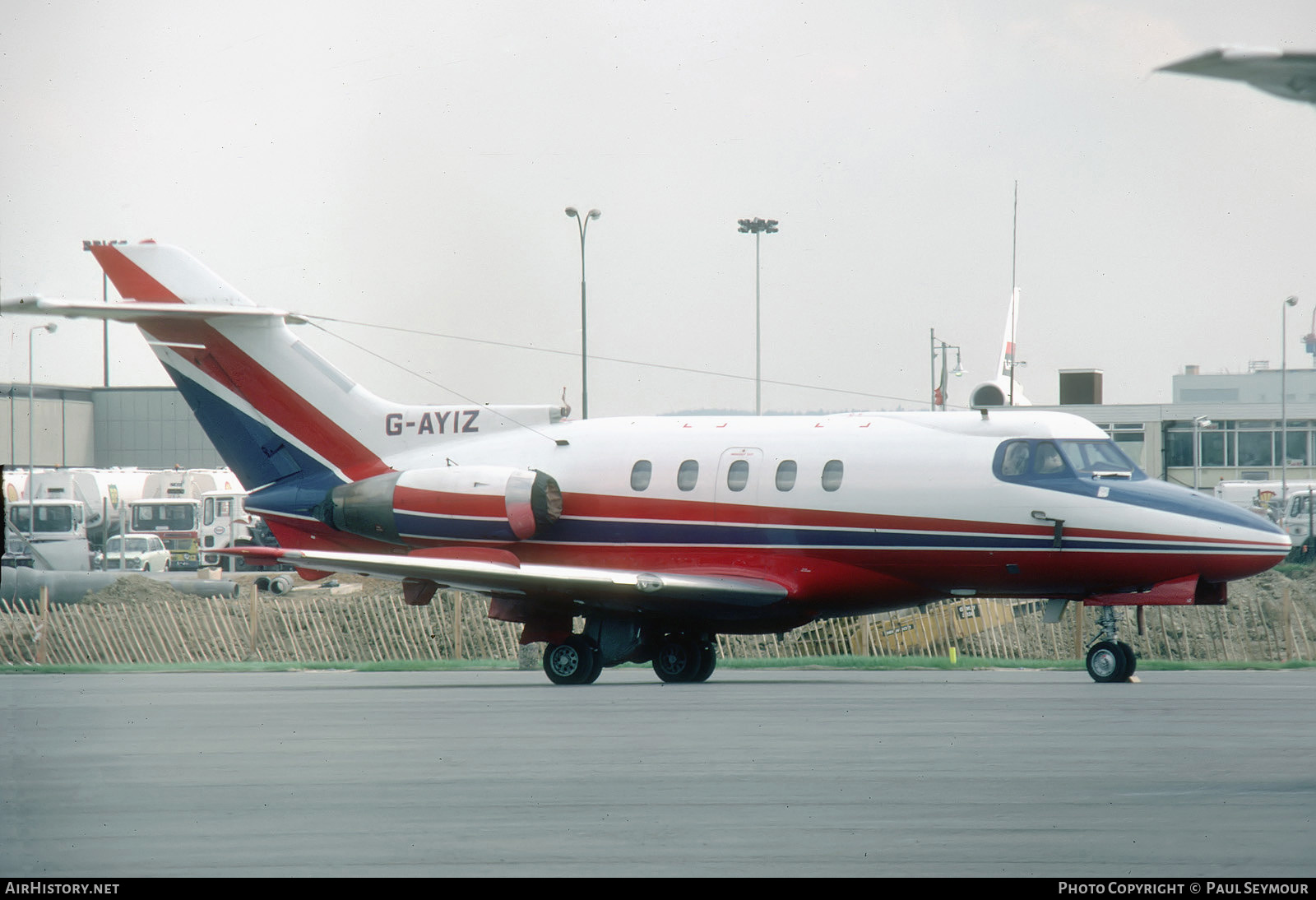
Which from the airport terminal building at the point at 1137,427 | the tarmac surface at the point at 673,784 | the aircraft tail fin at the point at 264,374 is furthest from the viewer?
the airport terminal building at the point at 1137,427

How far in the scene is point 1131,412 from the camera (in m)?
69.9

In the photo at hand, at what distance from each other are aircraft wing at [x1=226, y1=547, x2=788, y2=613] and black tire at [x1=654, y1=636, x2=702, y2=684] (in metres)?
0.76

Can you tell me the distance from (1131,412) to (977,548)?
5106 cm

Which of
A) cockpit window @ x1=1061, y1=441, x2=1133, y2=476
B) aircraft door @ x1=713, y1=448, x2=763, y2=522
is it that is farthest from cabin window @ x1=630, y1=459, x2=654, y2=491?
cockpit window @ x1=1061, y1=441, x2=1133, y2=476

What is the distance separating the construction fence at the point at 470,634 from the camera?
31406 millimetres

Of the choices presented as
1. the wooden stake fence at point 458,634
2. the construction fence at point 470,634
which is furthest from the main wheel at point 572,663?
the wooden stake fence at point 458,634

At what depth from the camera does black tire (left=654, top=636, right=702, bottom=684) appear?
2322 cm

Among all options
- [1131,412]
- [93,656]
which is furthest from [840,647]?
[1131,412]

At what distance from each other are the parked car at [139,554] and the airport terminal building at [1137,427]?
4.64 meters

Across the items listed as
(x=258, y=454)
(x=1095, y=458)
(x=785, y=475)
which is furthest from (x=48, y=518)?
(x=1095, y=458)

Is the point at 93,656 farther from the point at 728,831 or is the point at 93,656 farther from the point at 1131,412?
the point at 1131,412

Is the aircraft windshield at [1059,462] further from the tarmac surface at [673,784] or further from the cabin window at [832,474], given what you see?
the tarmac surface at [673,784]

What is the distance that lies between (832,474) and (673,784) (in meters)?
11.3

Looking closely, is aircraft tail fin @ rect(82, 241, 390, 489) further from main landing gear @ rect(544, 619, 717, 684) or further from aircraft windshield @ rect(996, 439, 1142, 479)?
aircraft windshield @ rect(996, 439, 1142, 479)
